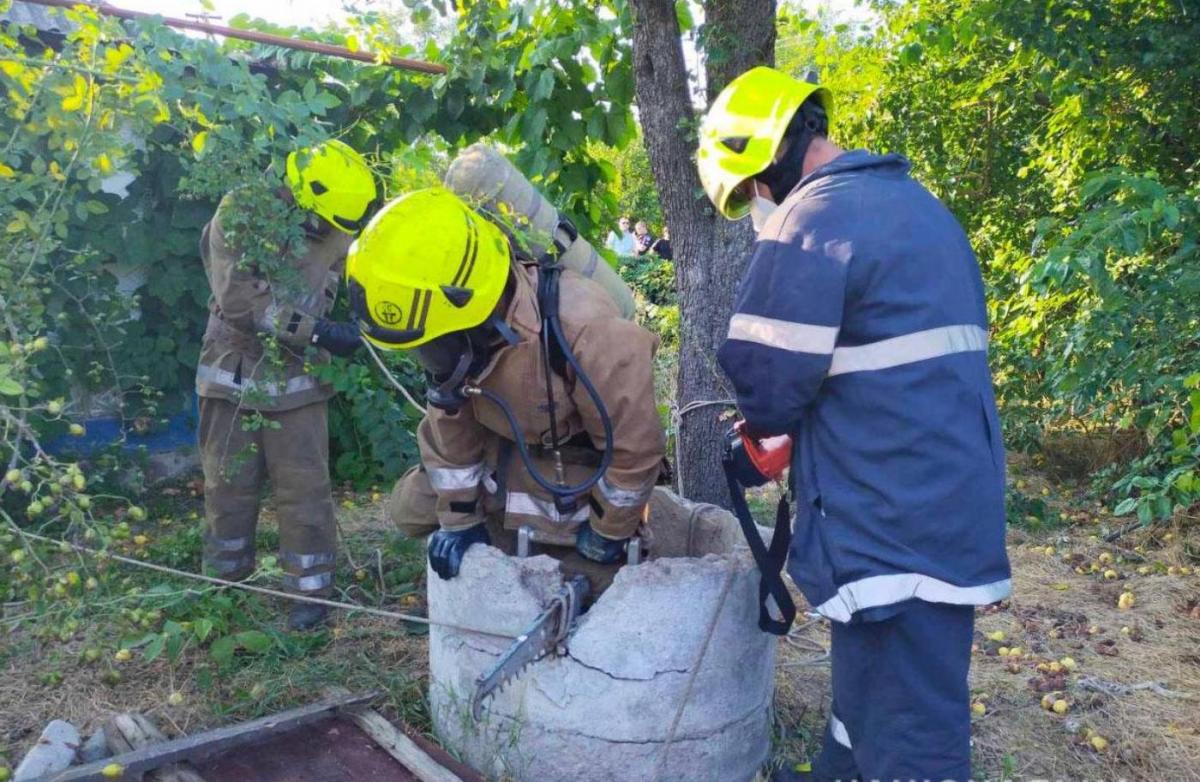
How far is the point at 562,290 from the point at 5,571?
261 centimetres

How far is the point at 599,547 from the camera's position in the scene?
300cm

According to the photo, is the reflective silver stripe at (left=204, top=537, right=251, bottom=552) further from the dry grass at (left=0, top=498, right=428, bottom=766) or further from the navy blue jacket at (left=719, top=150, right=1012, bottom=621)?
the navy blue jacket at (left=719, top=150, right=1012, bottom=621)

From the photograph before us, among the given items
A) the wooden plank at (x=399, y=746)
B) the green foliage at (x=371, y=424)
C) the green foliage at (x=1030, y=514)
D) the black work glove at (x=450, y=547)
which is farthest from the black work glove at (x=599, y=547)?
the green foliage at (x=1030, y=514)

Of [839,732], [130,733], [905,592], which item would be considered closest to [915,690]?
[905,592]

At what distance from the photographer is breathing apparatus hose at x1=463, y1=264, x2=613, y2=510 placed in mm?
2682

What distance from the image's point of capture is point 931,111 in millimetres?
7254

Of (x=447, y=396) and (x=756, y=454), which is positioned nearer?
(x=756, y=454)

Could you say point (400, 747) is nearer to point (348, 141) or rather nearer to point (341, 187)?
point (341, 187)

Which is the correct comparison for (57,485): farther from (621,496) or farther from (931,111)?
(931,111)

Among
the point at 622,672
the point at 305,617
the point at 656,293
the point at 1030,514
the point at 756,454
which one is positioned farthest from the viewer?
the point at 656,293

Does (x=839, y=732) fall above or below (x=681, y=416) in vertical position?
below

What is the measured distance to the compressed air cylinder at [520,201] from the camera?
3.23 metres

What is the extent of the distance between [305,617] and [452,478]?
145 centimetres

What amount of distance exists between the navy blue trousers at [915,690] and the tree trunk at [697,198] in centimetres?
181
